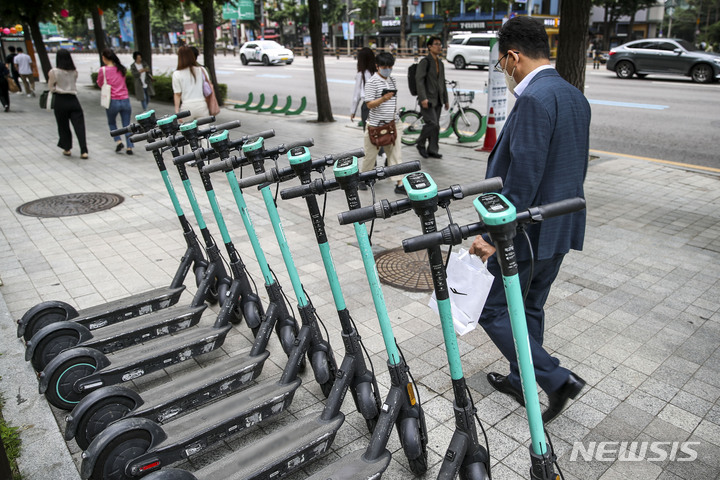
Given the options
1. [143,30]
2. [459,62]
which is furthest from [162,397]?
[459,62]

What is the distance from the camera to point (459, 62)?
95.3 ft

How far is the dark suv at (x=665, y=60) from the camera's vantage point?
773 inches

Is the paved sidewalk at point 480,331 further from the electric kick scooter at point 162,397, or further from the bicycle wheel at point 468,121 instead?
the bicycle wheel at point 468,121

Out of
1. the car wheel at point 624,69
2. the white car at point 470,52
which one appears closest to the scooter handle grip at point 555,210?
the car wheel at point 624,69

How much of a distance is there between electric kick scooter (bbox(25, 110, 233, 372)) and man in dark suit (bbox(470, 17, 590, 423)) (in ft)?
6.05

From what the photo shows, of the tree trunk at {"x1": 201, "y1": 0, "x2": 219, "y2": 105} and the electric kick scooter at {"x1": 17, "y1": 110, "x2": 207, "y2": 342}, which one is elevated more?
the tree trunk at {"x1": 201, "y1": 0, "x2": 219, "y2": 105}

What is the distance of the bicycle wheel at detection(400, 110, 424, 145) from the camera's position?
1054cm

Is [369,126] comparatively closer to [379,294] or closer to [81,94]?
[379,294]

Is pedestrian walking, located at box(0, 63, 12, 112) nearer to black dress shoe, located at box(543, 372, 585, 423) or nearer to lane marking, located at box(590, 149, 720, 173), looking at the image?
lane marking, located at box(590, 149, 720, 173)

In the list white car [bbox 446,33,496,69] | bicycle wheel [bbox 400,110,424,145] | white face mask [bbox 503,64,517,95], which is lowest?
bicycle wheel [bbox 400,110,424,145]

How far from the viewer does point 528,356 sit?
2.00m

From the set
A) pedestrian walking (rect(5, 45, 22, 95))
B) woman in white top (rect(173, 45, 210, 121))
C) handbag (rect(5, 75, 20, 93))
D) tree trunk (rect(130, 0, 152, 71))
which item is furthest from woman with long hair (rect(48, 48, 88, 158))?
pedestrian walking (rect(5, 45, 22, 95))

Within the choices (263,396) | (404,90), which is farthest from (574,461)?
(404,90)

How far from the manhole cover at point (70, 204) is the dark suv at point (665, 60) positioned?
2005 cm
